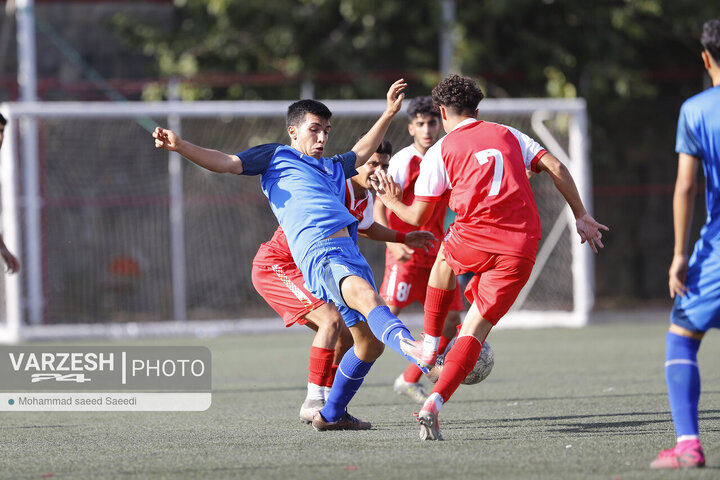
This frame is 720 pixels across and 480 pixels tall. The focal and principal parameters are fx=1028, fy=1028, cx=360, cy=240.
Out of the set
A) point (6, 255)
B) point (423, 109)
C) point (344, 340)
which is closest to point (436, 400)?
point (344, 340)

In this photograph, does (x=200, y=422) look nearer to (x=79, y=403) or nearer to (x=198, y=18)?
(x=79, y=403)

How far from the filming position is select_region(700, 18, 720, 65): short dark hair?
4.12 m

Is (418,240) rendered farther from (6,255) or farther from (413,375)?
(6,255)

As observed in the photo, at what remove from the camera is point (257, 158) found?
5441mm

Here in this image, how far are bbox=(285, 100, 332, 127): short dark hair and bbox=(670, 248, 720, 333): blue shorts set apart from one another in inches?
89.6

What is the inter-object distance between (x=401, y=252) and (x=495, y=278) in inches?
69.4

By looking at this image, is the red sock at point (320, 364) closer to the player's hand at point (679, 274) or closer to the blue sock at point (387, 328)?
the blue sock at point (387, 328)

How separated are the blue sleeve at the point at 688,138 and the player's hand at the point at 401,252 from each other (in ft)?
9.55

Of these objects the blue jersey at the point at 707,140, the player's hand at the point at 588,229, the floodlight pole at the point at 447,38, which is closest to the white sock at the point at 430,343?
the player's hand at the point at 588,229

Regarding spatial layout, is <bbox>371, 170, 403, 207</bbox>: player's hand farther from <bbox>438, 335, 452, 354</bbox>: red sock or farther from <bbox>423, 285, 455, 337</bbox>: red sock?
<bbox>438, 335, 452, 354</bbox>: red sock

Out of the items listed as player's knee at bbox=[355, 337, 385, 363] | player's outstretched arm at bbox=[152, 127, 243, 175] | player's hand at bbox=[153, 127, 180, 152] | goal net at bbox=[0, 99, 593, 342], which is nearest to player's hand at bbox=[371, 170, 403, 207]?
player's knee at bbox=[355, 337, 385, 363]

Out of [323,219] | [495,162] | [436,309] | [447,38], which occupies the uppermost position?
[447,38]

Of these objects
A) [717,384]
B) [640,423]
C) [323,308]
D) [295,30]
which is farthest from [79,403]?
[295,30]

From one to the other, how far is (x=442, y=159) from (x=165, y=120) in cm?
1002
